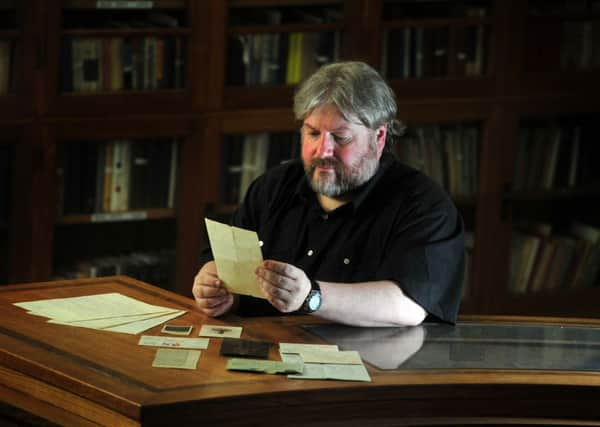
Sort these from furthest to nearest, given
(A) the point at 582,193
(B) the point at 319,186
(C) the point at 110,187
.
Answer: (A) the point at 582,193, (C) the point at 110,187, (B) the point at 319,186

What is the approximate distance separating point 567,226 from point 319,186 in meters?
2.39

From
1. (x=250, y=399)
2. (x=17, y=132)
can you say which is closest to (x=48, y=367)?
(x=250, y=399)

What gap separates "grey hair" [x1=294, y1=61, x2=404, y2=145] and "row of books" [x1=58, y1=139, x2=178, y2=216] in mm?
1309

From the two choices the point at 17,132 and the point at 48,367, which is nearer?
the point at 48,367

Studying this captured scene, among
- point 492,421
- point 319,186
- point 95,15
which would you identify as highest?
point 95,15

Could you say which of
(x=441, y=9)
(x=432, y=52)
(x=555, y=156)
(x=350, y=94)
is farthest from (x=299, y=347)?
(x=555, y=156)

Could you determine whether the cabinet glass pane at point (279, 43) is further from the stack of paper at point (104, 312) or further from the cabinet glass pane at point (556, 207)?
the stack of paper at point (104, 312)

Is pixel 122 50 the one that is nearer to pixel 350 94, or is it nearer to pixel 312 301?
pixel 350 94

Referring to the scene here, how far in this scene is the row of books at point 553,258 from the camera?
5188 mm

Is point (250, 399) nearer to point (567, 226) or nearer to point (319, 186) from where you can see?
point (319, 186)

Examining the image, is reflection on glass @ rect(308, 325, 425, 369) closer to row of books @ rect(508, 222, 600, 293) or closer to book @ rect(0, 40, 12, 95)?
book @ rect(0, 40, 12, 95)

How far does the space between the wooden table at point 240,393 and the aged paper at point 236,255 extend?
0.17 m

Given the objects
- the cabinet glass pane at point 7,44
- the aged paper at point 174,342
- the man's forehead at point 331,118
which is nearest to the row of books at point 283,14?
the cabinet glass pane at point 7,44

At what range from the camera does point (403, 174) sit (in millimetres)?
3281
